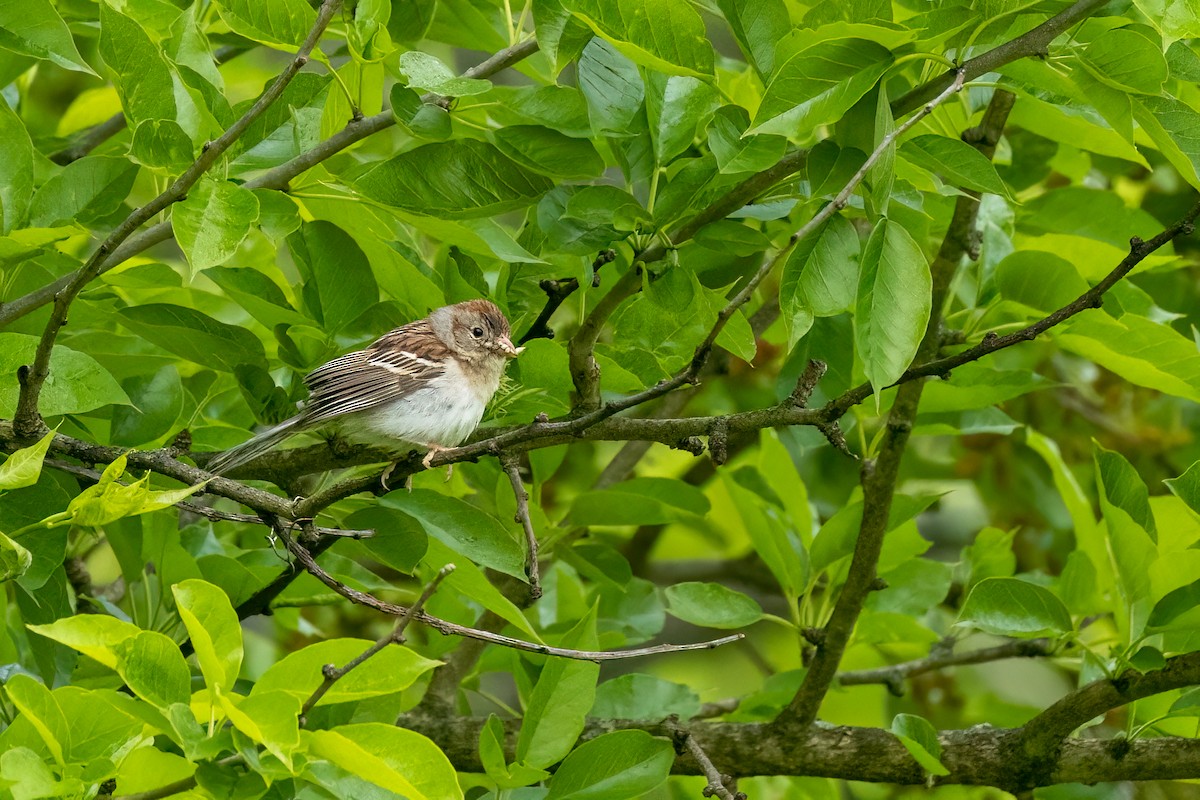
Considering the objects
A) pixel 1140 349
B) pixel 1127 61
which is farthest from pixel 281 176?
pixel 1140 349

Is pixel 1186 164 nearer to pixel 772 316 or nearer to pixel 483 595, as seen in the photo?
pixel 483 595

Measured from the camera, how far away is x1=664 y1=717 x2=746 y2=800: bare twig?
241cm

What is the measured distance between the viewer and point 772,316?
385 cm

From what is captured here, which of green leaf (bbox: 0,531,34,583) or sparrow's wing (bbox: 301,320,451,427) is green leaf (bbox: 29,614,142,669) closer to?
green leaf (bbox: 0,531,34,583)

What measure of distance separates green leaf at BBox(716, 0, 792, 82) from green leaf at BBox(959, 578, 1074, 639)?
1.19m

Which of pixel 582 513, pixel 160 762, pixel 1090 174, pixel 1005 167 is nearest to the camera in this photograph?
pixel 160 762

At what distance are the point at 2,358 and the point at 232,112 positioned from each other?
2.19 feet

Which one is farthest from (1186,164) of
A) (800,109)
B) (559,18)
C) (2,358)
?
(2,358)

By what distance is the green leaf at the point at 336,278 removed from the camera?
2.84 metres

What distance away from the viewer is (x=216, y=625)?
2062 millimetres

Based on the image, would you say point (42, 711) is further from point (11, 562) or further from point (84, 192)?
point (84, 192)

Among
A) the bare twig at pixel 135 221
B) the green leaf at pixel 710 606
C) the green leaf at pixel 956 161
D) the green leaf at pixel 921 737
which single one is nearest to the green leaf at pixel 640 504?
the green leaf at pixel 710 606

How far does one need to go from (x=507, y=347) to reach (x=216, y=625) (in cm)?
111

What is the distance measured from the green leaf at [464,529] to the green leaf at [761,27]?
1046mm
